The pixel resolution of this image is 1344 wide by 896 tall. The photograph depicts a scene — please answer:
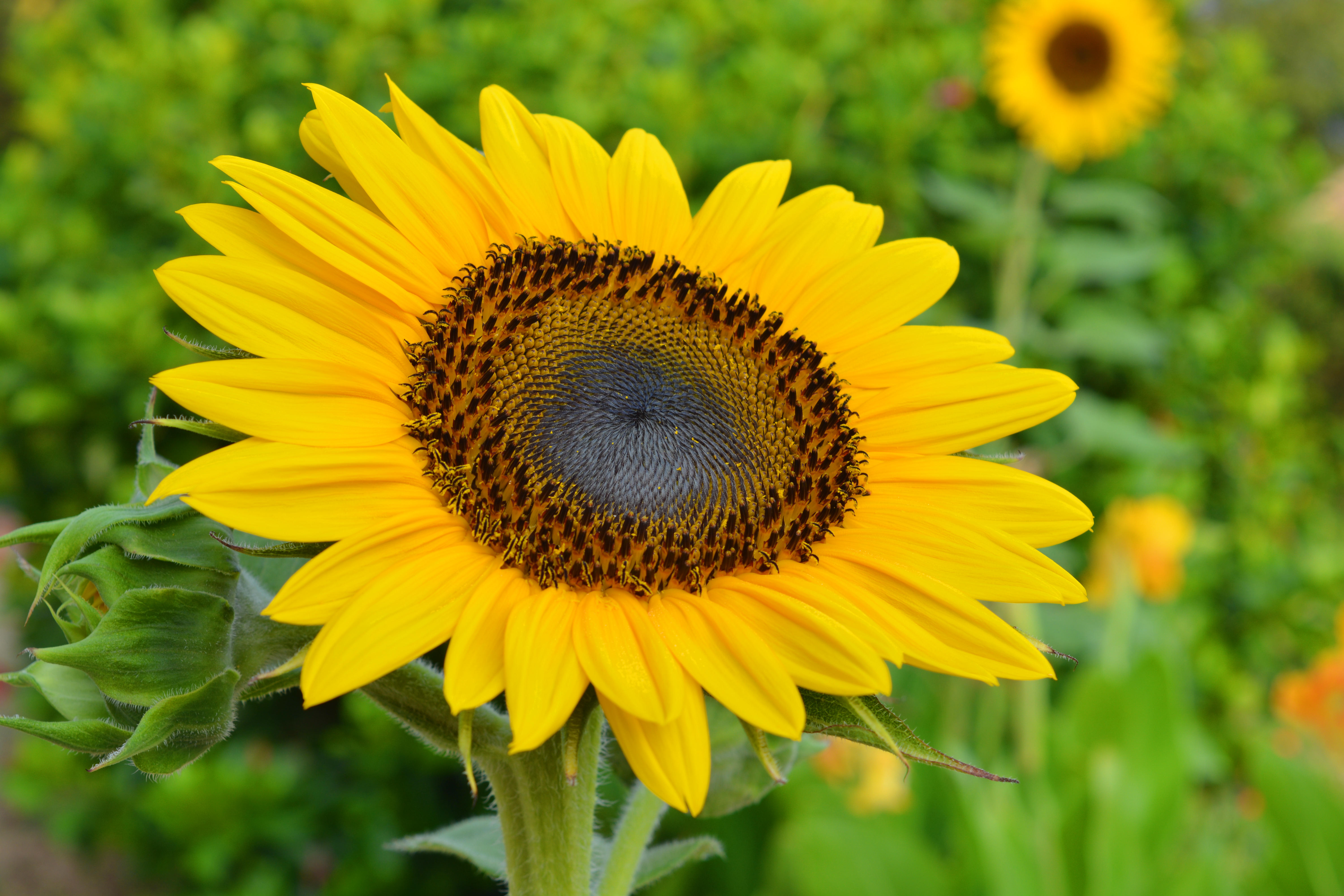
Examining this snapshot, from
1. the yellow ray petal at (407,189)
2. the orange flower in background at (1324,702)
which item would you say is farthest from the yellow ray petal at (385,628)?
the orange flower in background at (1324,702)

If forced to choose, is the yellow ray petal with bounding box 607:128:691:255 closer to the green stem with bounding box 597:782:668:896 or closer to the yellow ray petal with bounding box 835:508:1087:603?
the yellow ray petal with bounding box 835:508:1087:603

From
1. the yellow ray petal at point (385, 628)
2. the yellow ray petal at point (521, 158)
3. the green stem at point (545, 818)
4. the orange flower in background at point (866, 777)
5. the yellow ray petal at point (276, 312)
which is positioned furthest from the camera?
the orange flower in background at point (866, 777)

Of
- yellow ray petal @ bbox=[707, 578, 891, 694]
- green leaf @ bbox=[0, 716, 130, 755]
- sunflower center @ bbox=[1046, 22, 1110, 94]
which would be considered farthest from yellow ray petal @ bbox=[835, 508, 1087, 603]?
sunflower center @ bbox=[1046, 22, 1110, 94]

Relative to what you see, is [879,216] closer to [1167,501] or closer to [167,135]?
[167,135]

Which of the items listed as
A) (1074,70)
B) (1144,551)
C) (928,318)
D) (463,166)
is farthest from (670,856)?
(1074,70)

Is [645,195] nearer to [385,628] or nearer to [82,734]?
[385,628]

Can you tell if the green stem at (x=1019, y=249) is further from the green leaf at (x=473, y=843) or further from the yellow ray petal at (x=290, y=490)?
the yellow ray petal at (x=290, y=490)
